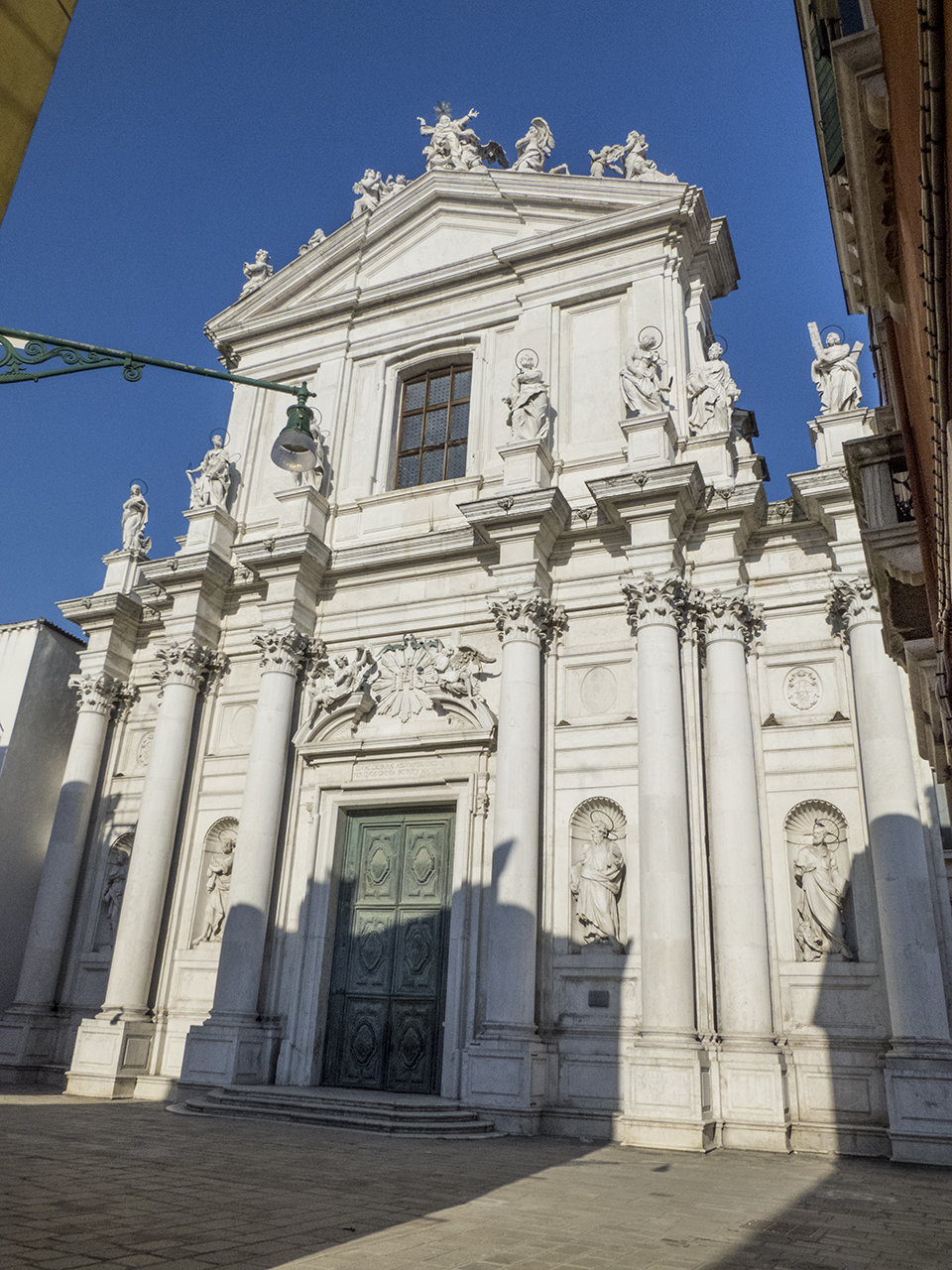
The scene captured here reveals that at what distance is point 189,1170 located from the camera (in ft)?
24.9

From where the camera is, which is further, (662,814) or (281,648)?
(281,648)

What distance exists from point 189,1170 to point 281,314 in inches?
610

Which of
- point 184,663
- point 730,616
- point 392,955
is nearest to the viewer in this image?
point 730,616

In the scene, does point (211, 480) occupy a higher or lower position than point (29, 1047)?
higher

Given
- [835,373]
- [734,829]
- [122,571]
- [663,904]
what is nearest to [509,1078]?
[663,904]

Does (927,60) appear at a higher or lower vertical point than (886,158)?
lower

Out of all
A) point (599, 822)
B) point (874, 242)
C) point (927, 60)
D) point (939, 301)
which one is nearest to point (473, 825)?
point (599, 822)

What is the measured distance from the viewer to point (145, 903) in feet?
49.4

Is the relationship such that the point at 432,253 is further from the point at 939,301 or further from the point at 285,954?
the point at 939,301

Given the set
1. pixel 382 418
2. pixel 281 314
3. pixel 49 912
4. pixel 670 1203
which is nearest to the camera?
pixel 670 1203

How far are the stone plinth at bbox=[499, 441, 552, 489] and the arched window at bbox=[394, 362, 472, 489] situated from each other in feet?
7.06

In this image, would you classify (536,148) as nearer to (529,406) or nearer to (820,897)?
(529,406)

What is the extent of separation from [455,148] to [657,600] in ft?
36.8

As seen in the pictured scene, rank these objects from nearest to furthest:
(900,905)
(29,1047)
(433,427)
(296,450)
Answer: (296,450), (900,905), (29,1047), (433,427)
